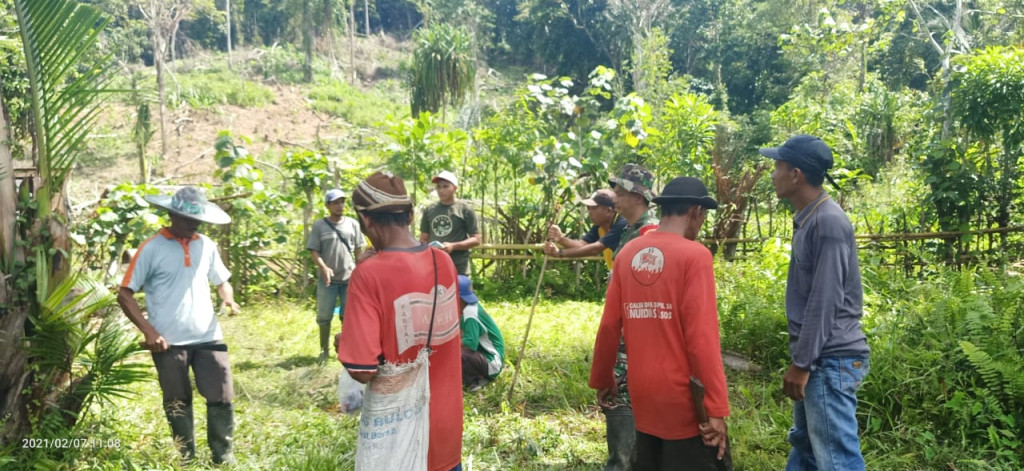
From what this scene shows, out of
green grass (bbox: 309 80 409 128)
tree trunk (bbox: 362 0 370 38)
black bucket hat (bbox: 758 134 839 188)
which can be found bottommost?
black bucket hat (bbox: 758 134 839 188)

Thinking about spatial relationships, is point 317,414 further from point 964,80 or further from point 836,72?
point 836,72

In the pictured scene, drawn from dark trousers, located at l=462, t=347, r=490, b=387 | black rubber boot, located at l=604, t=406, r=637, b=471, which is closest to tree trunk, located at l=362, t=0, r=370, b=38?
dark trousers, located at l=462, t=347, r=490, b=387

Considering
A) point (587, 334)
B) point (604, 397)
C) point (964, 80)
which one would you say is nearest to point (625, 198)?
point (604, 397)

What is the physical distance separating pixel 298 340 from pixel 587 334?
3.21m

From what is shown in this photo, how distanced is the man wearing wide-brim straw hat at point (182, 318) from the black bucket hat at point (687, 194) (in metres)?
2.61

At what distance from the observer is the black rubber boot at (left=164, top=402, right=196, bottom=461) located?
3748 mm

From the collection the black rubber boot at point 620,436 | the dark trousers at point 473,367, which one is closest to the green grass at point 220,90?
the dark trousers at point 473,367

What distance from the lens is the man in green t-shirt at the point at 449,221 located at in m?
6.28

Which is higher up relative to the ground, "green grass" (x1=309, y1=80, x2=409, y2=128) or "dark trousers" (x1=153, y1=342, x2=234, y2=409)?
"green grass" (x1=309, y1=80, x2=409, y2=128)

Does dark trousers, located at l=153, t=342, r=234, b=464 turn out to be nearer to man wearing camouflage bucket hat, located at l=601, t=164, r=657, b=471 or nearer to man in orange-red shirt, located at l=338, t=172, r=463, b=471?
man in orange-red shirt, located at l=338, t=172, r=463, b=471

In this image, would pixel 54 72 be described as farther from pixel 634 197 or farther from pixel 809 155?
pixel 809 155

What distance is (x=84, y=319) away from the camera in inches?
141

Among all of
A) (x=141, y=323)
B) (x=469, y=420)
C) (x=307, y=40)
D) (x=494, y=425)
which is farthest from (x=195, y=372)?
(x=307, y=40)

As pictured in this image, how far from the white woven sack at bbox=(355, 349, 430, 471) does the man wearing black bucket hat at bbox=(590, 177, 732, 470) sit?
88 cm
